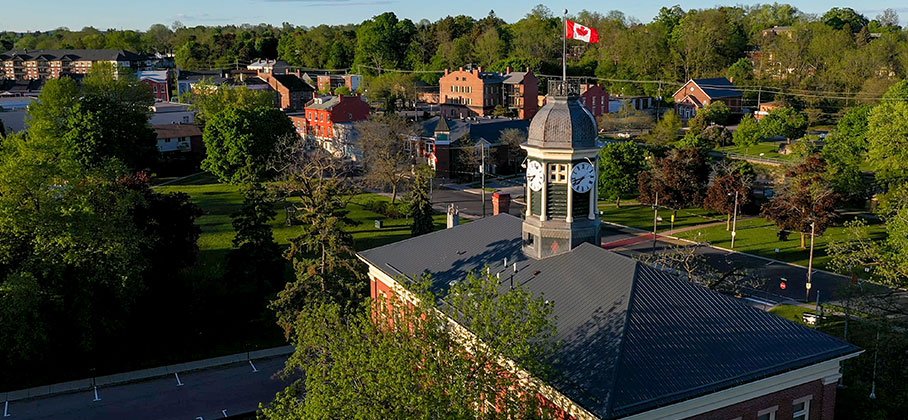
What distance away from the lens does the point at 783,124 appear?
8556 centimetres

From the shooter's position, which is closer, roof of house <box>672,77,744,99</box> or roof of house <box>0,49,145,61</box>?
roof of house <box>672,77,744,99</box>

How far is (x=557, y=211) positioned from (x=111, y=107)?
199 ft

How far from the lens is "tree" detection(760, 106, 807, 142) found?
8550 centimetres

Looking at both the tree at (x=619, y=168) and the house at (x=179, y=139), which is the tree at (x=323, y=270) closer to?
the tree at (x=619, y=168)

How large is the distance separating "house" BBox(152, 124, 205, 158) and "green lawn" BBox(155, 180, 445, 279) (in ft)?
52.1

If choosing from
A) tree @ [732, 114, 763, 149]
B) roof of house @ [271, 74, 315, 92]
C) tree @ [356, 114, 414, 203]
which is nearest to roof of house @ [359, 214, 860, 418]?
tree @ [356, 114, 414, 203]

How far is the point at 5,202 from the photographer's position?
31547 millimetres

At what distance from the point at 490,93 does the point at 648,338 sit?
95845mm

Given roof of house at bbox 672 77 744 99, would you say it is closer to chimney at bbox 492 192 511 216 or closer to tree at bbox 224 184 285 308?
chimney at bbox 492 192 511 216

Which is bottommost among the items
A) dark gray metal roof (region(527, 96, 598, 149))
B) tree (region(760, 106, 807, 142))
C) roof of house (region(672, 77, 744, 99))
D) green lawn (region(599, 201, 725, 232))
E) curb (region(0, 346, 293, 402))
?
curb (region(0, 346, 293, 402))

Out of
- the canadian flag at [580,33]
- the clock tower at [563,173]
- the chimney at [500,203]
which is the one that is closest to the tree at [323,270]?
the chimney at [500,203]

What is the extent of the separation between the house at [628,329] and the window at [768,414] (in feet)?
0.15

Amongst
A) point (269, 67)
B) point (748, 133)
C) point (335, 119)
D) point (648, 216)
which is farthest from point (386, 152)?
point (269, 67)

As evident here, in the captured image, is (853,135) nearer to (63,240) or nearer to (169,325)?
(169,325)
